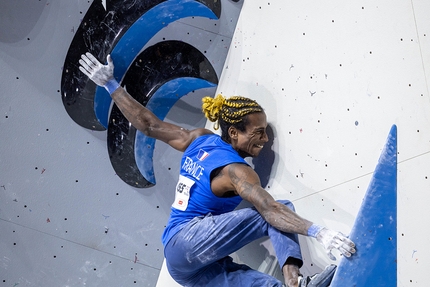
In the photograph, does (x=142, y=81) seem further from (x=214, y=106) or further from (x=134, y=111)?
(x=214, y=106)

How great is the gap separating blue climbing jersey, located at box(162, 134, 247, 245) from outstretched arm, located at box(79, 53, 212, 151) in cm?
21

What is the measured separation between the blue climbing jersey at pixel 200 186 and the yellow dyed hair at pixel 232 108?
119mm

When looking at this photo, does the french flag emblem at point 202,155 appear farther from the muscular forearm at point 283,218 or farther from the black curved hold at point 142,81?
the black curved hold at point 142,81

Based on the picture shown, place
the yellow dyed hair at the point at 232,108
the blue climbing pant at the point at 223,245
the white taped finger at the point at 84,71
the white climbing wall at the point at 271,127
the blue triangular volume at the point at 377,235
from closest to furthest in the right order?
the blue triangular volume at the point at 377,235
the white climbing wall at the point at 271,127
the blue climbing pant at the point at 223,245
the yellow dyed hair at the point at 232,108
the white taped finger at the point at 84,71

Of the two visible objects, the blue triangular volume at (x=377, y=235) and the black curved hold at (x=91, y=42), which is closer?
the blue triangular volume at (x=377, y=235)

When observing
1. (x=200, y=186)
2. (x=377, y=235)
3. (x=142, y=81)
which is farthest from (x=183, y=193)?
(x=377, y=235)

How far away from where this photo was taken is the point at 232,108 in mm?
2635

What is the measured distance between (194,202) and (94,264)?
33.9 inches

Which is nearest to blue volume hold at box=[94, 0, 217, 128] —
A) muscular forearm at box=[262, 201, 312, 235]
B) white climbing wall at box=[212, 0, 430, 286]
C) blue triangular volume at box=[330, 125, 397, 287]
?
white climbing wall at box=[212, 0, 430, 286]

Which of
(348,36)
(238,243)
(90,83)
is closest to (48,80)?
(90,83)

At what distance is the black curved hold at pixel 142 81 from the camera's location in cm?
302

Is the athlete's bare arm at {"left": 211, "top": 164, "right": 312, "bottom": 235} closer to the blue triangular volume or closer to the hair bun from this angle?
the blue triangular volume

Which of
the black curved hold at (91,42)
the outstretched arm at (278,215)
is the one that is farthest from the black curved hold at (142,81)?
the outstretched arm at (278,215)

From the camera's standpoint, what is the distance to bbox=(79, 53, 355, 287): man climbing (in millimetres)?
2223
